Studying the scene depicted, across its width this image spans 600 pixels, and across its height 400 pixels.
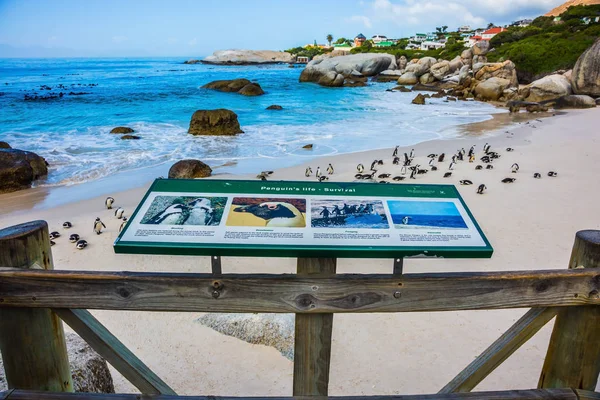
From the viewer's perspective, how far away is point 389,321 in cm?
484

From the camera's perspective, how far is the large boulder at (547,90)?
2592 centimetres

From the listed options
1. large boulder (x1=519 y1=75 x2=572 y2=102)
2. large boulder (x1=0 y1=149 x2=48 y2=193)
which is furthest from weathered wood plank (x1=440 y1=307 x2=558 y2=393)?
large boulder (x1=519 y1=75 x2=572 y2=102)

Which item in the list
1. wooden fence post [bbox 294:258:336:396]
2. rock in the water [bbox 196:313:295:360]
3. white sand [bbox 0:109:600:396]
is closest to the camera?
wooden fence post [bbox 294:258:336:396]

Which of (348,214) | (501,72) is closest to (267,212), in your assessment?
(348,214)

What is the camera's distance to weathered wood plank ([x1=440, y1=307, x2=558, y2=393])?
2031 millimetres

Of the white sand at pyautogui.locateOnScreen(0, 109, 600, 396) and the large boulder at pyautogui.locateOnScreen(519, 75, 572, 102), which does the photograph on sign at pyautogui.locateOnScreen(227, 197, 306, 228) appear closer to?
the white sand at pyautogui.locateOnScreen(0, 109, 600, 396)

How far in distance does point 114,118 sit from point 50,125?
3406 mm

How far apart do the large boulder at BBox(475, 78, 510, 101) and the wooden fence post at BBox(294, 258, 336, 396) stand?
3157 centimetres

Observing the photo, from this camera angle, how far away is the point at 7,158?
1116 cm

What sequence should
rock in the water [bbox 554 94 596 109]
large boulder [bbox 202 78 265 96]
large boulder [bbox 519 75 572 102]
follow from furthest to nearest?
large boulder [bbox 202 78 265 96], large boulder [bbox 519 75 572 102], rock in the water [bbox 554 94 596 109]

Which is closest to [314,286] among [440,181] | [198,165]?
[440,181]

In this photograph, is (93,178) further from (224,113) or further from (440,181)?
(440,181)

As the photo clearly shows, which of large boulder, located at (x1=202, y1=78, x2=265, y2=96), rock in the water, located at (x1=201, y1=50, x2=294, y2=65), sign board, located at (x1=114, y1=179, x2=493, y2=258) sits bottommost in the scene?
large boulder, located at (x1=202, y1=78, x2=265, y2=96)

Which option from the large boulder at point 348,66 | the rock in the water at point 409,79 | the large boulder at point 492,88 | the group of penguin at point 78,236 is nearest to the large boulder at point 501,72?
the large boulder at point 492,88
